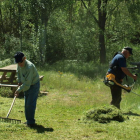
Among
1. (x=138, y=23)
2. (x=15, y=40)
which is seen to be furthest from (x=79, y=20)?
(x=15, y=40)

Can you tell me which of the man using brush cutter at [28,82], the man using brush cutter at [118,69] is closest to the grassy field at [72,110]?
the man using brush cutter at [28,82]

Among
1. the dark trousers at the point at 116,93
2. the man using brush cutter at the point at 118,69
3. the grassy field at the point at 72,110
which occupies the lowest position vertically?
the grassy field at the point at 72,110

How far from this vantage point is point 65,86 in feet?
39.9

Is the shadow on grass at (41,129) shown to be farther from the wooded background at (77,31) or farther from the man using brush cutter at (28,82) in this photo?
the wooded background at (77,31)

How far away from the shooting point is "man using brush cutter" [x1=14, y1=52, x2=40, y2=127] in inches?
229

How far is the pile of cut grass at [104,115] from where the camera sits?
6.58m

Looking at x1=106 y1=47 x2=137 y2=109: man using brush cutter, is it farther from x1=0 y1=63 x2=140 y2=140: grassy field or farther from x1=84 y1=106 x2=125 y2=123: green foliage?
x1=84 y1=106 x2=125 y2=123: green foliage

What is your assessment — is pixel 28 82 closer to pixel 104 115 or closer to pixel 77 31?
pixel 104 115

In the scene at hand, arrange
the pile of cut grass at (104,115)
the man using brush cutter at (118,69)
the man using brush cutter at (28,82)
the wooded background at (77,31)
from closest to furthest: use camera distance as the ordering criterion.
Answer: the man using brush cutter at (28,82)
the pile of cut grass at (104,115)
the man using brush cutter at (118,69)
the wooded background at (77,31)

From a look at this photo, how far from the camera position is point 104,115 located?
6.63m

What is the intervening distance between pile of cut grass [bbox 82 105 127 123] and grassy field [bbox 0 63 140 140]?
0.13 m

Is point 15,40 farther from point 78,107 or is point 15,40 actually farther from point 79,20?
point 78,107

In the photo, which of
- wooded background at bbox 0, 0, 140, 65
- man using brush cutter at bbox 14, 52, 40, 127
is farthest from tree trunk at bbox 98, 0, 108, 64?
man using brush cutter at bbox 14, 52, 40, 127

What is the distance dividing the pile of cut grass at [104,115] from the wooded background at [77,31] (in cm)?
1022
